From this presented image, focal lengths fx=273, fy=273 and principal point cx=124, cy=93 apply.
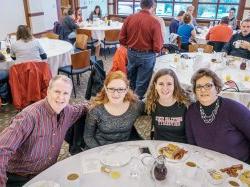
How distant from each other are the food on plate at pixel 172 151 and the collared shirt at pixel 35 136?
68 cm

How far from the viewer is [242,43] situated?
4.13 metres

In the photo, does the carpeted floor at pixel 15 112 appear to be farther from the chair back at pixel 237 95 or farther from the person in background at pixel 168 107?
the chair back at pixel 237 95

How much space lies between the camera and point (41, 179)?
4.91ft

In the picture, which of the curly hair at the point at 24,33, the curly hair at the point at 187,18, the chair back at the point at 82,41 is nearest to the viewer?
the curly hair at the point at 24,33

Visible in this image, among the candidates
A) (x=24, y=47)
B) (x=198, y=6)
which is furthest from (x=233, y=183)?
(x=198, y=6)

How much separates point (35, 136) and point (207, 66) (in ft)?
7.43

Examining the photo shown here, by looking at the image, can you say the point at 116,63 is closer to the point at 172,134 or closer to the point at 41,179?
the point at 172,134

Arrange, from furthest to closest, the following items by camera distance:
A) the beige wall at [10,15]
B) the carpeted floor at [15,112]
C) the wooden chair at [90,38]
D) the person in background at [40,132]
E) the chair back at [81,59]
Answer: the wooden chair at [90,38]
the beige wall at [10,15]
the chair back at [81,59]
the carpeted floor at [15,112]
the person in background at [40,132]

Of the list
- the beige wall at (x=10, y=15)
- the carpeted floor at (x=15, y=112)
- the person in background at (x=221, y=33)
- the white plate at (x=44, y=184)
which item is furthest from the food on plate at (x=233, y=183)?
the beige wall at (x=10, y=15)

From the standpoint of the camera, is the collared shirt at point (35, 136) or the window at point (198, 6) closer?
the collared shirt at point (35, 136)

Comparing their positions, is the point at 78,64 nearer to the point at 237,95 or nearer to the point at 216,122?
the point at 237,95

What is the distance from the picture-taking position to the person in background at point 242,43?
411cm

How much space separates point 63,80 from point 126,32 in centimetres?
237

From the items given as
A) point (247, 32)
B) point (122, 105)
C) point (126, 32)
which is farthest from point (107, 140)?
point (247, 32)
